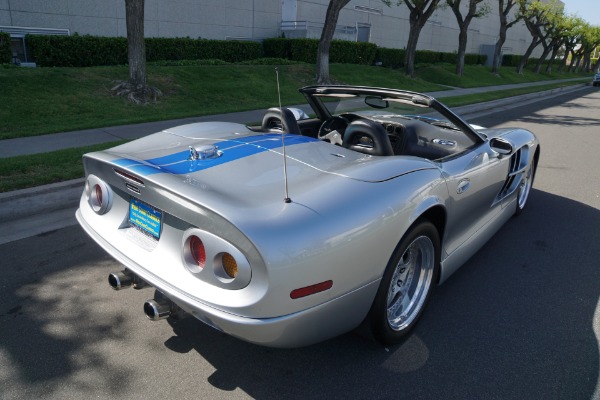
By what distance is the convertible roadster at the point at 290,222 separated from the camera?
6.73ft

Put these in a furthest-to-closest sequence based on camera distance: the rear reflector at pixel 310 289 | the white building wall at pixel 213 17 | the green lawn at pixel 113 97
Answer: the white building wall at pixel 213 17 < the green lawn at pixel 113 97 < the rear reflector at pixel 310 289

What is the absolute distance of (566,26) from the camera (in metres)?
42.4

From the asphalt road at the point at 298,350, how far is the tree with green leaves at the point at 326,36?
13.2 meters

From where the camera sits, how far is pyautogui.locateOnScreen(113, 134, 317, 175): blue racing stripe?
2.56 meters

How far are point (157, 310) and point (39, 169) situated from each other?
4213 millimetres

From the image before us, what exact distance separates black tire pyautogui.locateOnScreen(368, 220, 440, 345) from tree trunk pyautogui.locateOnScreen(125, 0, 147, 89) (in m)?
9.23

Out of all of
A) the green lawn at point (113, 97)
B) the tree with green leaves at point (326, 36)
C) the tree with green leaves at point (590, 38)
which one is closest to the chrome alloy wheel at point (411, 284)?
the green lawn at point (113, 97)

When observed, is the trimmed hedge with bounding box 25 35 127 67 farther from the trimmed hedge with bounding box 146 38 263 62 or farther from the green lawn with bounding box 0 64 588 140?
the green lawn with bounding box 0 64 588 140

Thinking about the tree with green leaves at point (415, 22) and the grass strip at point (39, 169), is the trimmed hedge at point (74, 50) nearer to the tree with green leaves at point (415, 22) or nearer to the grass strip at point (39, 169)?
the grass strip at point (39, 169)

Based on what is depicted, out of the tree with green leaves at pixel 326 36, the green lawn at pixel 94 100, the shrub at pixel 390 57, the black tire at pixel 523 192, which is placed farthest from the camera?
the shrub at pixel 390 57

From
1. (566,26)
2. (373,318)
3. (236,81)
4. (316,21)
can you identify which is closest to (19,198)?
(373,318)

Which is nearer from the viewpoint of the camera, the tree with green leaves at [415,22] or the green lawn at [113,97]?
the green lawn at [113,97]

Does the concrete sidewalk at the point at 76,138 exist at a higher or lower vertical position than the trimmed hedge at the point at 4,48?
lower

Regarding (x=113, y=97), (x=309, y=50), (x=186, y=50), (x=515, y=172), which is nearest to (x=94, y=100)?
(x=113, y=97)
